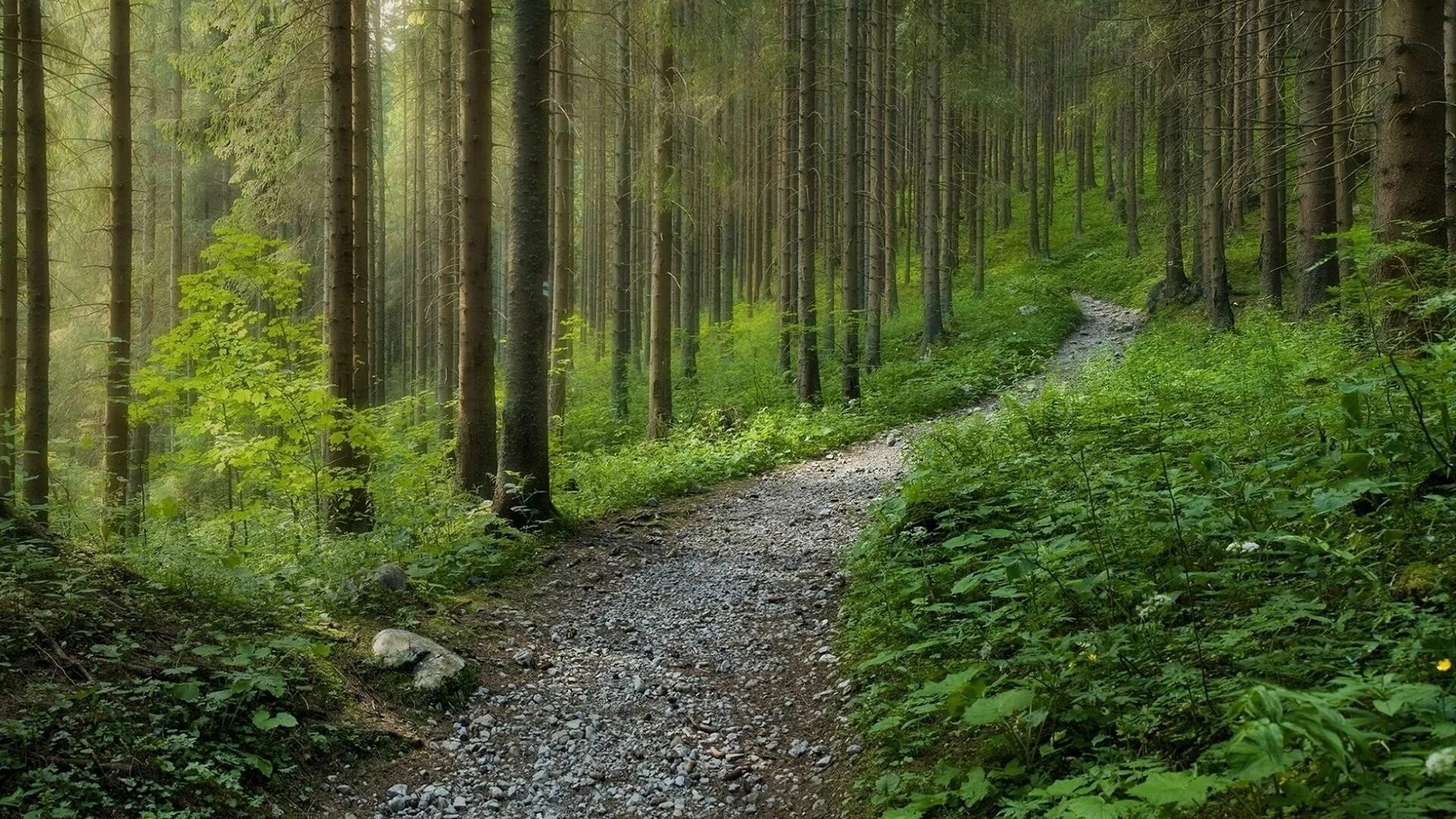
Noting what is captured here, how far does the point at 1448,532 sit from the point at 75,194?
19475 mm

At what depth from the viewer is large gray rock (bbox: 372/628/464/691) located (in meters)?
5.12

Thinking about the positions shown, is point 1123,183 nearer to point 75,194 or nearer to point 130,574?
point 75,194

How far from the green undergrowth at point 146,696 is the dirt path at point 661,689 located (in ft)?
1.86

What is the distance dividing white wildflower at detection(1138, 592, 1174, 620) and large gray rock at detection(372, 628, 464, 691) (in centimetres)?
376

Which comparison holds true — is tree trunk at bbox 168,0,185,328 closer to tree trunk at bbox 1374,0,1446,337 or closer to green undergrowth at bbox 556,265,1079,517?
green undergrowth at bbox 556,265,1079,517

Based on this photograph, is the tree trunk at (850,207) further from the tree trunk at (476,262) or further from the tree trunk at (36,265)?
the tree trunk at (36,265)

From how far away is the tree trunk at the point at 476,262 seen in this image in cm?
860

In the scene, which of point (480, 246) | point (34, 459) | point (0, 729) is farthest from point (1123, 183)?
point (0, 729)

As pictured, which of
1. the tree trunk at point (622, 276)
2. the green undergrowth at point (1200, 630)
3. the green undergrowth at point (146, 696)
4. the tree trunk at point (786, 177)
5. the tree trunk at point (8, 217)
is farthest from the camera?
the tree trunk at point (786, 177)

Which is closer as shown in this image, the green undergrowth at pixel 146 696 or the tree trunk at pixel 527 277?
the green undergrowth at pixel 146 696

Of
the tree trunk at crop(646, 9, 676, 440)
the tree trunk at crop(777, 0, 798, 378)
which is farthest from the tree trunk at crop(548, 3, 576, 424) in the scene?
the tree trunk at crop(777, 0, 798, 378)

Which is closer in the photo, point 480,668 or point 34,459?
point 480,668

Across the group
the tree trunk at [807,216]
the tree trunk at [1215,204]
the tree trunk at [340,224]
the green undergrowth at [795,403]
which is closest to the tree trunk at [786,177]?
the green undergrowth at [795,403]

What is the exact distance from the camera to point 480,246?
863 cm
